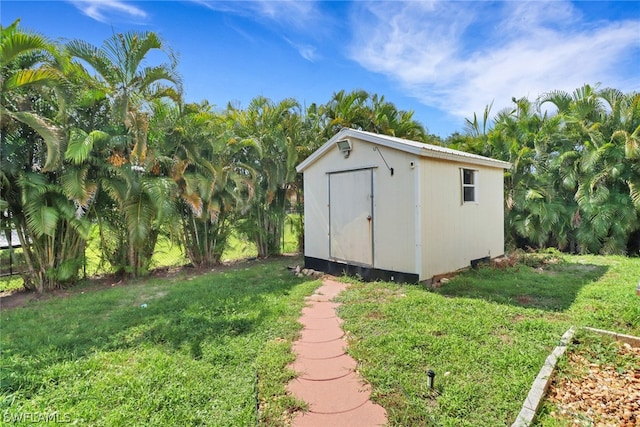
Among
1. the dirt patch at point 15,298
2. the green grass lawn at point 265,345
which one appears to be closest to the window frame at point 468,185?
the green grass lawn at point 265,345

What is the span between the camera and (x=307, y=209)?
778cm

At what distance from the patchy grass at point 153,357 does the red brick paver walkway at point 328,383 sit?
15 cm

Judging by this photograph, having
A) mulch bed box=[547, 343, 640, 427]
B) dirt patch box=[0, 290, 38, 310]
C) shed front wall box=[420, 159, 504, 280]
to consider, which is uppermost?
shed front wall box=[420, 159, 504, 280]

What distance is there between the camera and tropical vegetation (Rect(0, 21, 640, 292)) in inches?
215

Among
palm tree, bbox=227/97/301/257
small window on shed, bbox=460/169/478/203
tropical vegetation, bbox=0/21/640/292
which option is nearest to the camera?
tropical vegetation, bbox=0/21/640/292

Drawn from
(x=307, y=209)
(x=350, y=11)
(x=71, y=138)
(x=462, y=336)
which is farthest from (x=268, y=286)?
(x=350, y=11)

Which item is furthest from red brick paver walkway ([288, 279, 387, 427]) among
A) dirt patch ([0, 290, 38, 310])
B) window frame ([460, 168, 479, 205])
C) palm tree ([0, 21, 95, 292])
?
dirt patch ([0, 290, 38, 310])

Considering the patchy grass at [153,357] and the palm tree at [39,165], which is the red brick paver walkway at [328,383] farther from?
the palm tree at [39,165]

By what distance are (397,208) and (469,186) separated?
6.90ft

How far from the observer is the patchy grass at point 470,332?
95.3 inches

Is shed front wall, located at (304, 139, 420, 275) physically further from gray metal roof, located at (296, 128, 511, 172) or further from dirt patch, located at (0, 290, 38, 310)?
dirt patch, located at (0, 290, 38, 310)

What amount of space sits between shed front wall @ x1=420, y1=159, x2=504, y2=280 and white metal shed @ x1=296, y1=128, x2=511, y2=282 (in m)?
0.02

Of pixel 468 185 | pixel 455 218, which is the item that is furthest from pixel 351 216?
pixel 468 185

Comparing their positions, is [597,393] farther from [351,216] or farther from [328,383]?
[351,216]
